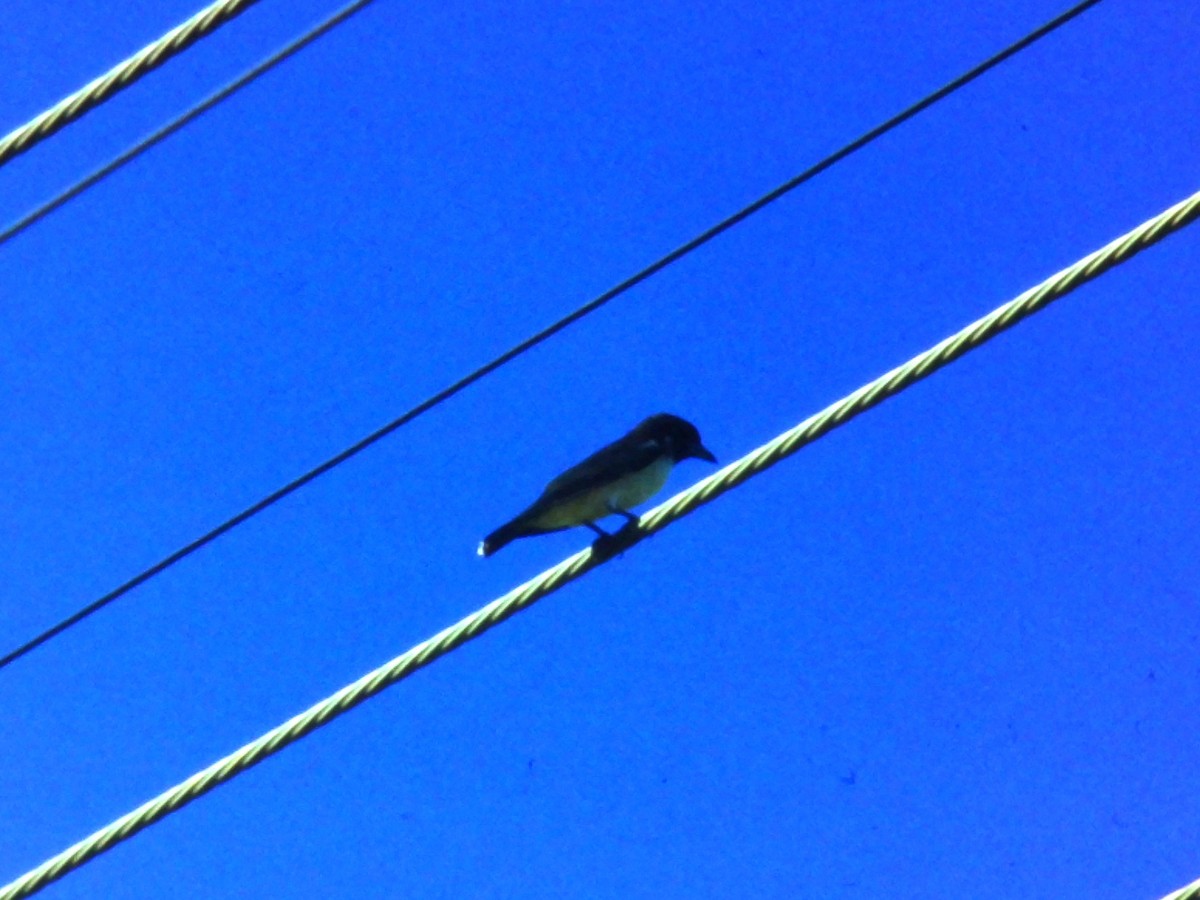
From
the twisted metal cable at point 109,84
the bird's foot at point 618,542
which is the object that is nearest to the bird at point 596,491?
the bird's foot at point 618,542

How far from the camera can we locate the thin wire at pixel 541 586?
4457mm

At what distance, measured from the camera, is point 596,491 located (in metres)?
8.93

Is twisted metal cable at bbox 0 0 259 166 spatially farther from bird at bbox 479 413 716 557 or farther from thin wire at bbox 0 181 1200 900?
bird at bbox 479 413 716 557

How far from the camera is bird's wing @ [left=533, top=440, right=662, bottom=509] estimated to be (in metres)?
8.99

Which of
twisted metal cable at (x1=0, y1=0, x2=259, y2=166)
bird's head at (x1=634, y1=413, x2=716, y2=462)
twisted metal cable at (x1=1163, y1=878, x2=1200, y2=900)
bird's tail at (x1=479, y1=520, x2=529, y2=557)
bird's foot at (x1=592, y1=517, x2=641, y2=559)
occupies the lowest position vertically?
twisted metal cable at (x1=1163, y1=878, x2=1200, y2=900)

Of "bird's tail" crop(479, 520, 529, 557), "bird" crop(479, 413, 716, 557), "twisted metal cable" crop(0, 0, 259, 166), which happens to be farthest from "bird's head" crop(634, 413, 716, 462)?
"twisted metal cable" crop(0, 0, 259, 166)

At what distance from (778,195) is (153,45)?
2.10 metres

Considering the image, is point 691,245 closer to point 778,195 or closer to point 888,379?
point 778,195

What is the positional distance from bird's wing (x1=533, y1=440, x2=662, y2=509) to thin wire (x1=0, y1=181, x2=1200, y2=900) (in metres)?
3.88

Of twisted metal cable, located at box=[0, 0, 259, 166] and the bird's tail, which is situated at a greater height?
the bird's tail

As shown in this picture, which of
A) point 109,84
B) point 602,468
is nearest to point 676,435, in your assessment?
point 602,468

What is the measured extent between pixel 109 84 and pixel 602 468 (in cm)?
498

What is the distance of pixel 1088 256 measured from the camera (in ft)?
14.8

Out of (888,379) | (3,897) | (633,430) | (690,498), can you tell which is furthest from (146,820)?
(633,430)
